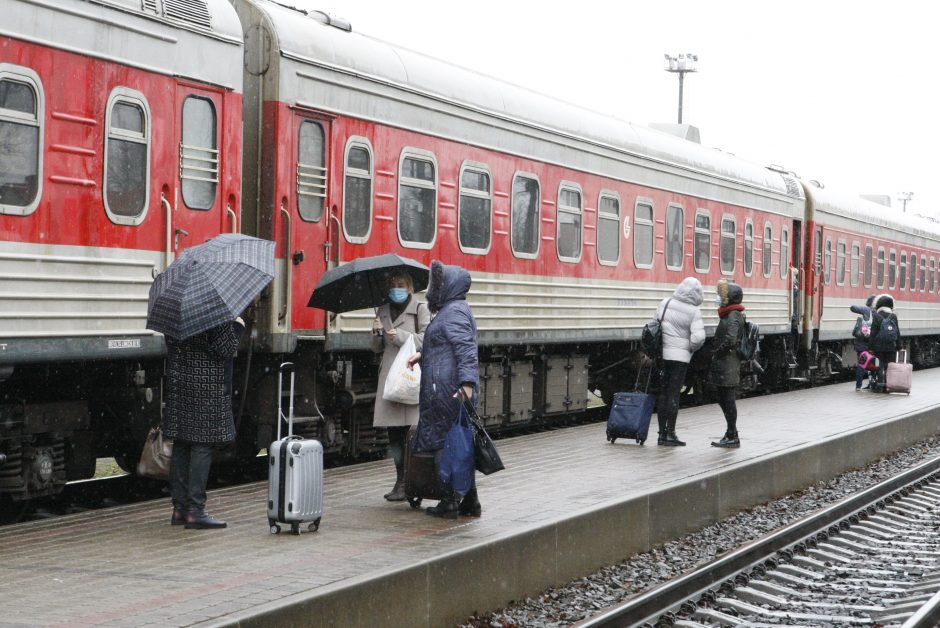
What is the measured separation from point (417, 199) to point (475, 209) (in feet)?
4.38

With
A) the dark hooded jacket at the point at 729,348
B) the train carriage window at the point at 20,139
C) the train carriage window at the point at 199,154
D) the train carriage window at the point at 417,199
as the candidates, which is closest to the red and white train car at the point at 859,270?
the dark hooded jacket at the point at 729,348

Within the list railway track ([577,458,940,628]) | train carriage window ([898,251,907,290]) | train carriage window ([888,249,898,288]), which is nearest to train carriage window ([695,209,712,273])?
railway track ([577,458,940,628])

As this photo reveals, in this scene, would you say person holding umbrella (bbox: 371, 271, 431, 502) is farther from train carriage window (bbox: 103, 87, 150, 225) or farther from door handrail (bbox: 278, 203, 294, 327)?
train carriage window (bbox: 103, 87, 150, 225)

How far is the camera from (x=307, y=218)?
11992 millimetres

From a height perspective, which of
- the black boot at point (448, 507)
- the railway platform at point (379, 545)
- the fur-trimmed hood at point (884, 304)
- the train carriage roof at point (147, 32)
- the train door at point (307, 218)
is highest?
the train carriage roof at point (147, 32)

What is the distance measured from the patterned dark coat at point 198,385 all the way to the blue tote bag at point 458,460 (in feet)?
4.50

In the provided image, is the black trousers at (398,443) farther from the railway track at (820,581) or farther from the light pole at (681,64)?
the light pole at (681,64)

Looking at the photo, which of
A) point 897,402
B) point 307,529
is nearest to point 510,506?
point 307,529

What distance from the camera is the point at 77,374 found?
10.1 m

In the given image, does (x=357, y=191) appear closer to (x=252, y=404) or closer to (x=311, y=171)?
(x=311, y=171)

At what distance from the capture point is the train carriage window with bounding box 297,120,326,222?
11883 millimetres

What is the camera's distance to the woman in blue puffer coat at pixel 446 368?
29.9ft

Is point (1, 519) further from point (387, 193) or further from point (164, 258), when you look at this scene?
point (387, 193)

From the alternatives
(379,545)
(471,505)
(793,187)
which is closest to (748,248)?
(793,187)
